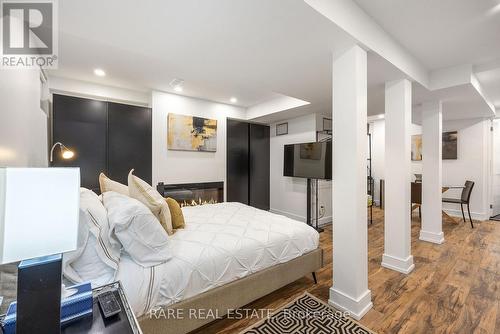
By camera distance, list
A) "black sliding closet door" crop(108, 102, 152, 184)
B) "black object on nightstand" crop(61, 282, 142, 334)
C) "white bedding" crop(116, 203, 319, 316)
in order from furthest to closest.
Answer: "black sliding closet door" crop(108, 102, 152, 184) → "white bedding" crop(116, 203, 319, 316) → "black object on nightstand" crop(61, 282, 142, 334)

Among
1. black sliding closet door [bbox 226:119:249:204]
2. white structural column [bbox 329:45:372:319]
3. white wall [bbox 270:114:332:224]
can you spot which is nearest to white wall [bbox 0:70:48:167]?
white structural column [bbox 329:45:372:319]

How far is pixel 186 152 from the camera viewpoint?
3.99 m

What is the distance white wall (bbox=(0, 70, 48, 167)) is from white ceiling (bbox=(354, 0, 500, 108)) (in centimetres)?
259

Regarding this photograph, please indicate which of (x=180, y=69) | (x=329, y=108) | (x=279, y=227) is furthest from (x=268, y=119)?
(x=279, y=227)

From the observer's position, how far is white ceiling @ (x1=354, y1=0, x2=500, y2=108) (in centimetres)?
171

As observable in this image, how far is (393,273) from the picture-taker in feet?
8.16

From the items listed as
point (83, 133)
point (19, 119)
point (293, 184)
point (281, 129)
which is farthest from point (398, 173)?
point (83, 133)

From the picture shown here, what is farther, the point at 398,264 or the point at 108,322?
the point at 398,264

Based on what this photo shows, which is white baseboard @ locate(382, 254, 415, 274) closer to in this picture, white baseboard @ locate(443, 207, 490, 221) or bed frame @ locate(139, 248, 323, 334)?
bed frame @ locate(139, 248, 323, 334)

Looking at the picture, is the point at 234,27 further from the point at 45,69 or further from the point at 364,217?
the point at 45,69

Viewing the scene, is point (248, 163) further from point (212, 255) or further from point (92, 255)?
point (92, 255)

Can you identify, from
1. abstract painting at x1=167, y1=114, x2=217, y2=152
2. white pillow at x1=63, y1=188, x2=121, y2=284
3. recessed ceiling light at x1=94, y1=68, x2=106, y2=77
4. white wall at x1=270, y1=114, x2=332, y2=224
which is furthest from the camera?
white wall at x1=270, y1=114, x2=332, y2=224

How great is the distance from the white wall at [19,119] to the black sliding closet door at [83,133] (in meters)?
0.96

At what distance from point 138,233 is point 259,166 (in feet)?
12.7
